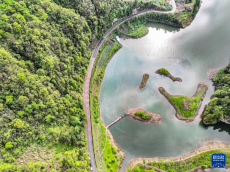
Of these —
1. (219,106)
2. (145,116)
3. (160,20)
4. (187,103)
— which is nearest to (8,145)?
(145,116)

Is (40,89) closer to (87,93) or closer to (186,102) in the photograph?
(87,93)

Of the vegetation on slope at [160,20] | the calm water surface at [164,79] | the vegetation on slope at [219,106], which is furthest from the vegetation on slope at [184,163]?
the vegetation on slope at [160,20]

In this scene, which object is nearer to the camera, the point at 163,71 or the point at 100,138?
the point at 100,138

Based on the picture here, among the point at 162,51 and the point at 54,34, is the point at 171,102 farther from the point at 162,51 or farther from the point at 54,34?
the point at 54,34

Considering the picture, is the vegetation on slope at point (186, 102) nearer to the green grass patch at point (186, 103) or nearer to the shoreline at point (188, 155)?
the green grass patch at point (186, 103)

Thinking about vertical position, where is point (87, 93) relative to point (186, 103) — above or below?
above

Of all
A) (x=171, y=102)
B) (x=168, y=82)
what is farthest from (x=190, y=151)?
(x=168, y=82)

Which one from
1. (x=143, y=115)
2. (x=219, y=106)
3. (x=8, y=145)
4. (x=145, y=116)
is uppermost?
(x=219, y=106)
